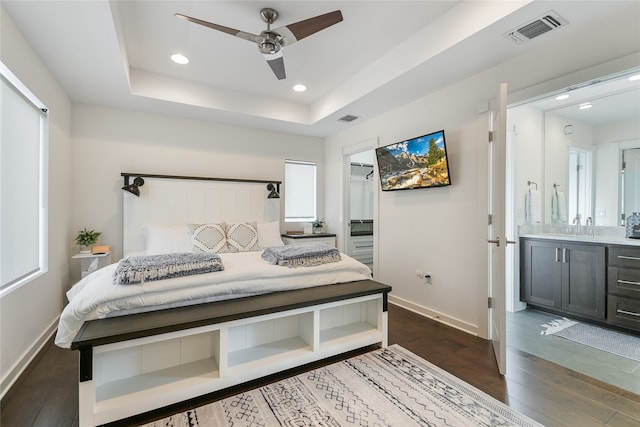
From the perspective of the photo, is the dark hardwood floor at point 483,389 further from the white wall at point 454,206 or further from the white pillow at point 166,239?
the white pillow at point 166,239

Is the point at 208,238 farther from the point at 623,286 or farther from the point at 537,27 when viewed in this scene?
the point at 623,286

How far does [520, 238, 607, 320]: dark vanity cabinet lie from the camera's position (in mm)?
2941

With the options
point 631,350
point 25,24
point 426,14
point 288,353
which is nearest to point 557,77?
Result: point 426,14

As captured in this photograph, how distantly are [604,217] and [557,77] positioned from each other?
2323 millimetres

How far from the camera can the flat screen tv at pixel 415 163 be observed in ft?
9.63

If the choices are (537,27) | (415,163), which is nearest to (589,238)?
(415,163)

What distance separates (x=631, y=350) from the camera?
2.44 meters

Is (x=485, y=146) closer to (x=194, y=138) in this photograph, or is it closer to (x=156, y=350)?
(x=156, y=350)

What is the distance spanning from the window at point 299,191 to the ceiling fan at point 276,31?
101 inches

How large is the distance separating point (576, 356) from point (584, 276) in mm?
1109

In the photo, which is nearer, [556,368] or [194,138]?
[556,368]

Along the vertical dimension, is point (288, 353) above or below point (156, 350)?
below

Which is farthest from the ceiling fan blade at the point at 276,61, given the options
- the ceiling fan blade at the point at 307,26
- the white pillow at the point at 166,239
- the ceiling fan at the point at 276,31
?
the white pillow at the point at 166,239

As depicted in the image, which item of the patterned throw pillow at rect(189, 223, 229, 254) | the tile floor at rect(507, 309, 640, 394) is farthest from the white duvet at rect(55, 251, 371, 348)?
the tile floor at rect(507, 309, 640, 394)
